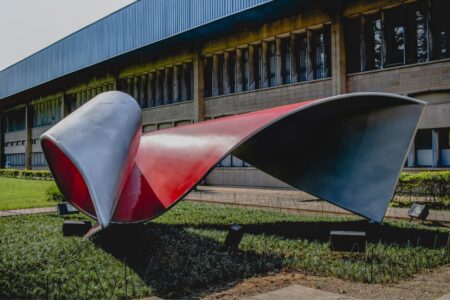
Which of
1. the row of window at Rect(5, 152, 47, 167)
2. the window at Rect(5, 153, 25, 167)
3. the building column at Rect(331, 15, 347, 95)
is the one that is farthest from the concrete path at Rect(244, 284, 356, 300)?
the window at Rect(5, 153, 25, 167)

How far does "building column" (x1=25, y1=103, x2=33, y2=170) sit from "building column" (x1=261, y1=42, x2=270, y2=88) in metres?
39.9

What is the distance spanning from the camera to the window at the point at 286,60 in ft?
90.4

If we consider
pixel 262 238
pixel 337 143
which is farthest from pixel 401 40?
pixel 262 238

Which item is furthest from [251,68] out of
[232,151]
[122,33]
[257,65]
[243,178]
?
[232,151]

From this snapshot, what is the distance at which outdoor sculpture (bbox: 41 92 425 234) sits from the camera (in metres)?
8.00

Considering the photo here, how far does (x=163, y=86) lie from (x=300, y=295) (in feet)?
105

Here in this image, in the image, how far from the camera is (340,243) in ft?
28.5

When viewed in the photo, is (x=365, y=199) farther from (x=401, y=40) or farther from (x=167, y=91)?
(x=167, y=91)

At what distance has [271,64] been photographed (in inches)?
1124

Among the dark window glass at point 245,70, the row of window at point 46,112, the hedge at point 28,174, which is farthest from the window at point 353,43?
the row of window at point 46,112

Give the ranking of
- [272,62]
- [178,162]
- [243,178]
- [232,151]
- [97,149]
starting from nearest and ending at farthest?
[97,149]
[178,162]
[232,151]
[272,62]
[243,178]

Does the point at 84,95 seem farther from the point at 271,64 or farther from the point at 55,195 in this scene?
the point at 55,195

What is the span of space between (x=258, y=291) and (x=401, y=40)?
63.2 feet

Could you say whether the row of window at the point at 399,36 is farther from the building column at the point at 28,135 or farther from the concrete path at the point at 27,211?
the building column at the point at 28,135
